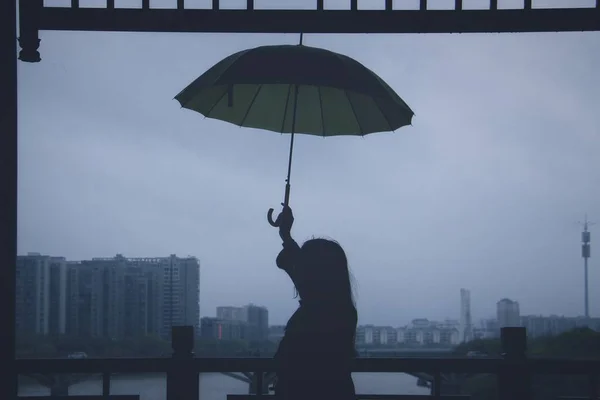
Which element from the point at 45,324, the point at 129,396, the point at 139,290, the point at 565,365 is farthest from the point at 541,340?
the point at 129,396

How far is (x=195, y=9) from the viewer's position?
3.79 meters

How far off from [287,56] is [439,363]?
206cm

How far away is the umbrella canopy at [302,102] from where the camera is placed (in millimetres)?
3441

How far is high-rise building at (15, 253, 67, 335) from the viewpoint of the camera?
13086 millimetres

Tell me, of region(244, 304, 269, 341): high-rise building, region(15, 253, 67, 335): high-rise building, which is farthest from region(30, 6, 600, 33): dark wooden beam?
region(15, 253, 67, 335): high-rise building

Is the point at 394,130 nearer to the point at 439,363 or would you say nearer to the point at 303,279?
the point at 439,363

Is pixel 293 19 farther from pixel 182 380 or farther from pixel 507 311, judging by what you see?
pixel 507 311

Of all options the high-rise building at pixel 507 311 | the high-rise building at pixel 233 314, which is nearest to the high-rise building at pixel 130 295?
the high-rise building at pixel 233 314

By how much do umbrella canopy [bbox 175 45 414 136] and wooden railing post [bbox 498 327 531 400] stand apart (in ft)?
5.36

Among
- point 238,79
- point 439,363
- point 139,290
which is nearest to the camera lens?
point 238,79

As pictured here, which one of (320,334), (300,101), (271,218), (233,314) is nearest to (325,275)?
(320,334)

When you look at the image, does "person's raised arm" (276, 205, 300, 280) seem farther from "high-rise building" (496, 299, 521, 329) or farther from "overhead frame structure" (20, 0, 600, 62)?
"high-rise building" (496, 299, 521, 329)

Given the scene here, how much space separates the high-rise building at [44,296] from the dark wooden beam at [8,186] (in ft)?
30.0

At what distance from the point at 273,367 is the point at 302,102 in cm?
168
